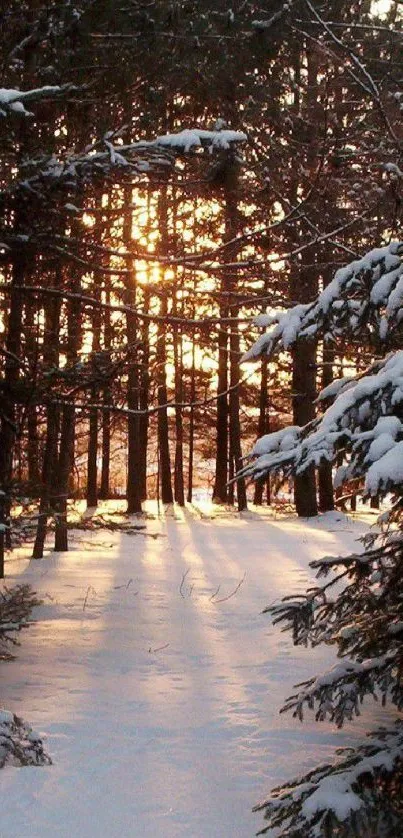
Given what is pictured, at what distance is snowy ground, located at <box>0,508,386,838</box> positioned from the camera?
427 cm

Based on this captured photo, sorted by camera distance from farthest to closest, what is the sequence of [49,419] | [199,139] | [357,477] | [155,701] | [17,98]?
1. [49,419]
2. [155,701]
3. [199,139]
4. [17,98]
5. [357,477]

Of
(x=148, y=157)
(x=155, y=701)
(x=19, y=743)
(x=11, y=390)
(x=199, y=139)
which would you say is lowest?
(x=155, y=701)

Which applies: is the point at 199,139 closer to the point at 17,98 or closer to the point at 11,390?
the point at 17,98

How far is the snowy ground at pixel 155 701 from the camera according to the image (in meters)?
4.27

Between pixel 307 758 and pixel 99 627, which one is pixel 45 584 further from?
pixel 307 758

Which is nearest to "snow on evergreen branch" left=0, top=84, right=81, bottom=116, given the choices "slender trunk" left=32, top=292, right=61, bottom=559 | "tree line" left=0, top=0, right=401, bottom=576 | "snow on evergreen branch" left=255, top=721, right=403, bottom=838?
"tree line" left=0, top=0, right=401, bottom=576

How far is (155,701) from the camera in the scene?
233 inches

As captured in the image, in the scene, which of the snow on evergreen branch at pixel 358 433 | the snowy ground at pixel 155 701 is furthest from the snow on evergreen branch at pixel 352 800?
the snow on evergreen branch at pixel 358 433

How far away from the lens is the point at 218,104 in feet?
26.0

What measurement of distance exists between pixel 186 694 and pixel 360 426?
11.2 feet

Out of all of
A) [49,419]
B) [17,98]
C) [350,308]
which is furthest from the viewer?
[49,419]

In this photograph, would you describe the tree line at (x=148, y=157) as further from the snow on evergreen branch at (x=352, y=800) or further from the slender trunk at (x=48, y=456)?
the snow on evergreen branch at (x=352, y=800)

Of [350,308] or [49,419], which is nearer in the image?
[350,308]

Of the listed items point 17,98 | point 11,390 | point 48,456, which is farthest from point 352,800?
point 48,456
